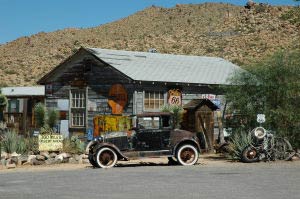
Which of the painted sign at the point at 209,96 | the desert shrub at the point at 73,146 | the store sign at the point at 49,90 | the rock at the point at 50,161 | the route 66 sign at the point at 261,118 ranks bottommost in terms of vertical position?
the rock at the point at 50,161

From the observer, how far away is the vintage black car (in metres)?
18.1

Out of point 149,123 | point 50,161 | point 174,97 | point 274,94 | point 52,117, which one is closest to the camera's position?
point 149,123

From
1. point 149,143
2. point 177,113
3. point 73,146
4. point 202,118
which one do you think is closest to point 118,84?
point 177,113

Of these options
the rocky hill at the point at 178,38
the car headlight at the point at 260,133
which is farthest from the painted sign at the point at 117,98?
the rocky hill at the point at 178,38

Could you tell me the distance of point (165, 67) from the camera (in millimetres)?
28875

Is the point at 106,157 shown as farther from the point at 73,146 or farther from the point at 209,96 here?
the point at 209,96

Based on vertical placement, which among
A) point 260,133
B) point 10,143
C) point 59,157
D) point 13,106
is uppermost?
point 13,106

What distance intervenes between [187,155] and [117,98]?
835 cm

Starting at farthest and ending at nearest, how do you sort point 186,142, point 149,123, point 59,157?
point 59,157 < point 186,142 < point 149,123

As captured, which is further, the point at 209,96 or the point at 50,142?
the point at 209,96

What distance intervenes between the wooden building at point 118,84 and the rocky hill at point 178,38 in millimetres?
22880

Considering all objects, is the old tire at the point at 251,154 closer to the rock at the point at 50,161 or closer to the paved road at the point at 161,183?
the paved road at the point at 161,183

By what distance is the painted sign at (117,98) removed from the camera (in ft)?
85.8

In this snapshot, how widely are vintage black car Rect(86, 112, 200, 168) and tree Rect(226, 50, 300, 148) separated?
3968 mm
